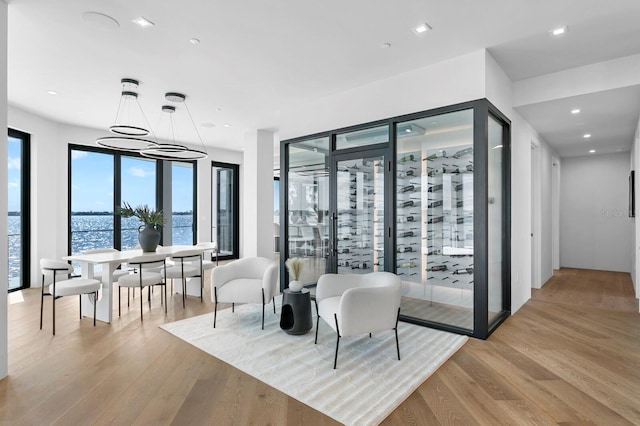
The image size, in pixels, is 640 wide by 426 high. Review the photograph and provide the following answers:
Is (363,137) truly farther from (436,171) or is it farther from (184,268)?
(184,268)

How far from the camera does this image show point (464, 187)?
399 centimetres

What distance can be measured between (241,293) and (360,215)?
1.83m

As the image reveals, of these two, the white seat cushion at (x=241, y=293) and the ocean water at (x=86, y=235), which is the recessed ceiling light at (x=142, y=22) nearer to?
the white seat cushion at (x=241, y=293)

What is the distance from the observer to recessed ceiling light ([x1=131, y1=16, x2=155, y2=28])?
3115 millimetres

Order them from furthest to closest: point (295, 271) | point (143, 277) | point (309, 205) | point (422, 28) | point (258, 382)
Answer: point (309, 205)
point (143, 277)
point (295, 271)
point (422, 28)
point (258, 382)

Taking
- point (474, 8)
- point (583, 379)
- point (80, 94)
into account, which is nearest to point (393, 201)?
point (474, 8)

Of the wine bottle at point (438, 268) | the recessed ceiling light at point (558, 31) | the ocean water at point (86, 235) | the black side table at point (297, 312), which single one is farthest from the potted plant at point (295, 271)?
the ocean water at point (86, 235)

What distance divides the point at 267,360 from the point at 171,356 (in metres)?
0.90

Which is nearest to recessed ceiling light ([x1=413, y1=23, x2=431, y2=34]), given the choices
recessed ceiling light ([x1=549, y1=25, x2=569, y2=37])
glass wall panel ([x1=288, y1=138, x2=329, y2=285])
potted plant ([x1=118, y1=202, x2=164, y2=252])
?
recessed ceiling light ([x1=549, y1=25, x2=569, y2=37])

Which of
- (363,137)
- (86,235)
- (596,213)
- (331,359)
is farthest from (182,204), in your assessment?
(596,213)

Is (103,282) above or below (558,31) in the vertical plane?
below

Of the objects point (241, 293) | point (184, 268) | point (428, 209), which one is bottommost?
point (241, 293)

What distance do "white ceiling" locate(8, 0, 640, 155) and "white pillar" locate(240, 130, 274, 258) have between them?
1868 millimetres

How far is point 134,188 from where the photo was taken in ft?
26.3
